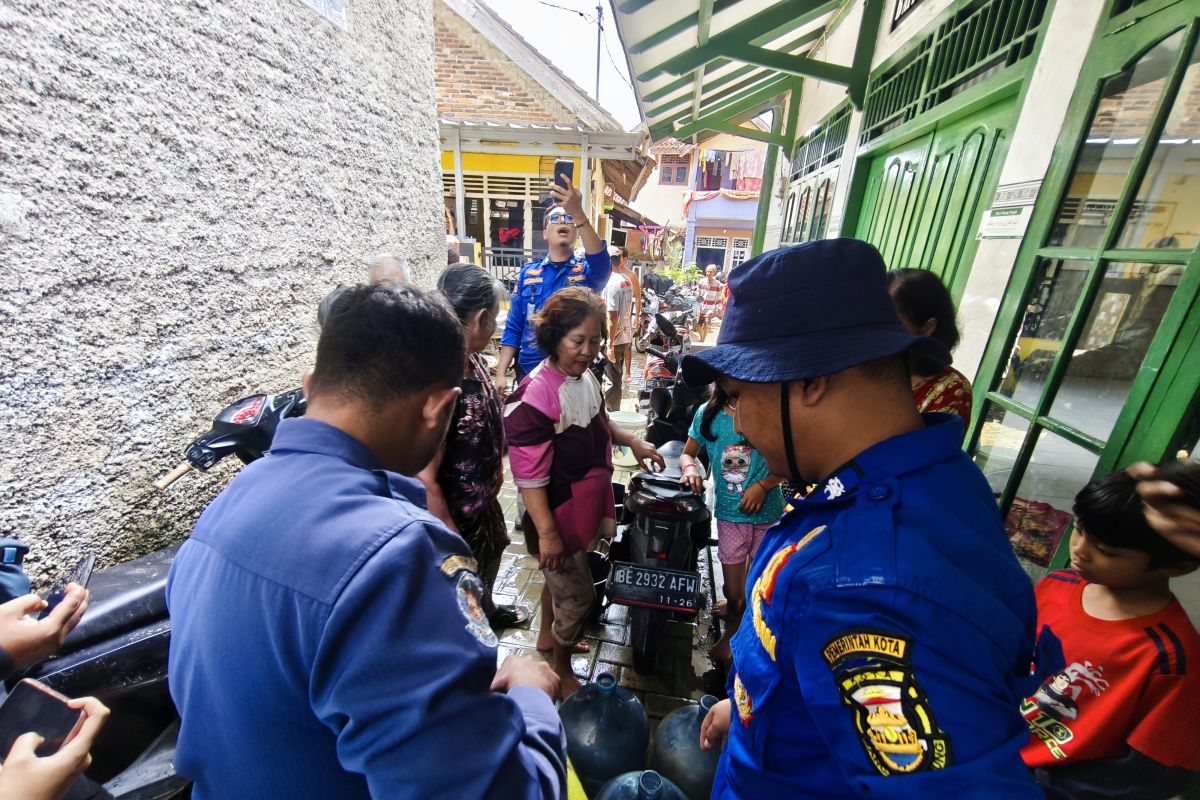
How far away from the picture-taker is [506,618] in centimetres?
293

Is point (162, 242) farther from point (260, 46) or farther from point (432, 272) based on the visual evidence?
point (432, 272)

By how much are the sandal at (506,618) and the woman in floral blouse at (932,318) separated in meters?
2.48

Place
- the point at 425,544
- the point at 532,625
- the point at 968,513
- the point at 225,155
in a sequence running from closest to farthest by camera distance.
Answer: the point at 425,544 → the point at 968,513 → the point at 225,155 → the point at 532,625

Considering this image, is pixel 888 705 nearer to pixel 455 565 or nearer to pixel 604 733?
pixel 455 565

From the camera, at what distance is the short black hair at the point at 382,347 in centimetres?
91

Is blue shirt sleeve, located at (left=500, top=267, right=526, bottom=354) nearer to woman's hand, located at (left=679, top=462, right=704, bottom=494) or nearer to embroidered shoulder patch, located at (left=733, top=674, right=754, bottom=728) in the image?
woman's hand, located at (left=679, top=462, right=704, bottom=494)

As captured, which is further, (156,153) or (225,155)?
(225,155)

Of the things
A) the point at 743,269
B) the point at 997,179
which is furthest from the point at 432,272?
the point at 997,179

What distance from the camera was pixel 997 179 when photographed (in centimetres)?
262

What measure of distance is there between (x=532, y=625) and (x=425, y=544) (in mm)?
2492

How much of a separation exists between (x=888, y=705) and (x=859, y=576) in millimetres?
179

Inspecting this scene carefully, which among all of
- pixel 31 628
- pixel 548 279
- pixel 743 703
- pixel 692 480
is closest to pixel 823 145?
pixel 548 279

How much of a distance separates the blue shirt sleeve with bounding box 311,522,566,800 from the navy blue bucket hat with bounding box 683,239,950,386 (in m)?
0.67

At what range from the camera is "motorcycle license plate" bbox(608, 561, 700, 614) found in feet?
7.61
